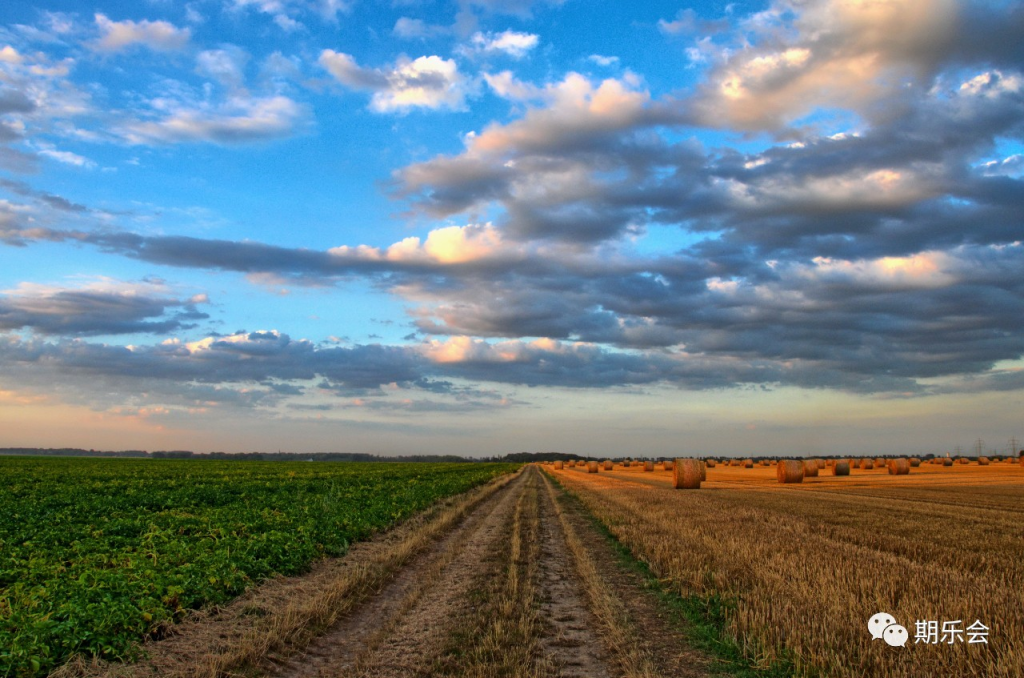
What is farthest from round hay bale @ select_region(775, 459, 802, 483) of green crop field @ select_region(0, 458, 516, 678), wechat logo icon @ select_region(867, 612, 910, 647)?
wechat logo icon @ select_region(867, 612, 910, 647)

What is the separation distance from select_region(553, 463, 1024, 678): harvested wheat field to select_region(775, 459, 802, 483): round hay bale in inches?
1009

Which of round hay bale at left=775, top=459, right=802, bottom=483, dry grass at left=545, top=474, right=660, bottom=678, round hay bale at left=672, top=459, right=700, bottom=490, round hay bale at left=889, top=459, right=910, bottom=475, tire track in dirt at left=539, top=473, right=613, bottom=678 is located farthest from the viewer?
round hay bale at left=889, top=459, right=910, bottom=475

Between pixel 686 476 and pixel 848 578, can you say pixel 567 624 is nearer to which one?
pixel 848 578

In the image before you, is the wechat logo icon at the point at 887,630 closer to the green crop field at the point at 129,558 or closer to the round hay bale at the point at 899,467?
the green crop field at the point at 129,558

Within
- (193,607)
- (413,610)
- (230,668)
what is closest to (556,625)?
(413,610)

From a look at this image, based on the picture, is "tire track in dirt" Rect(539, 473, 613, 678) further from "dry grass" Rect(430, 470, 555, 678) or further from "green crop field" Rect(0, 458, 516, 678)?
"green crop field" Rect(0, 458, 516, 678)

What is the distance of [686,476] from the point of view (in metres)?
→ 40.2

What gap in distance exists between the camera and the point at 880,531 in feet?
54.6

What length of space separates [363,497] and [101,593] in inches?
766

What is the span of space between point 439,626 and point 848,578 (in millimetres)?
6732

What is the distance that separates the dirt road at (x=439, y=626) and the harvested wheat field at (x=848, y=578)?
3.74ft

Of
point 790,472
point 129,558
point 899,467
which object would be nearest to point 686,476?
point 790,472

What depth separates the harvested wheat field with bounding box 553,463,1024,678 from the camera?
7.06 meters

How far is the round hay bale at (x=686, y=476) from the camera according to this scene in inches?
1580
